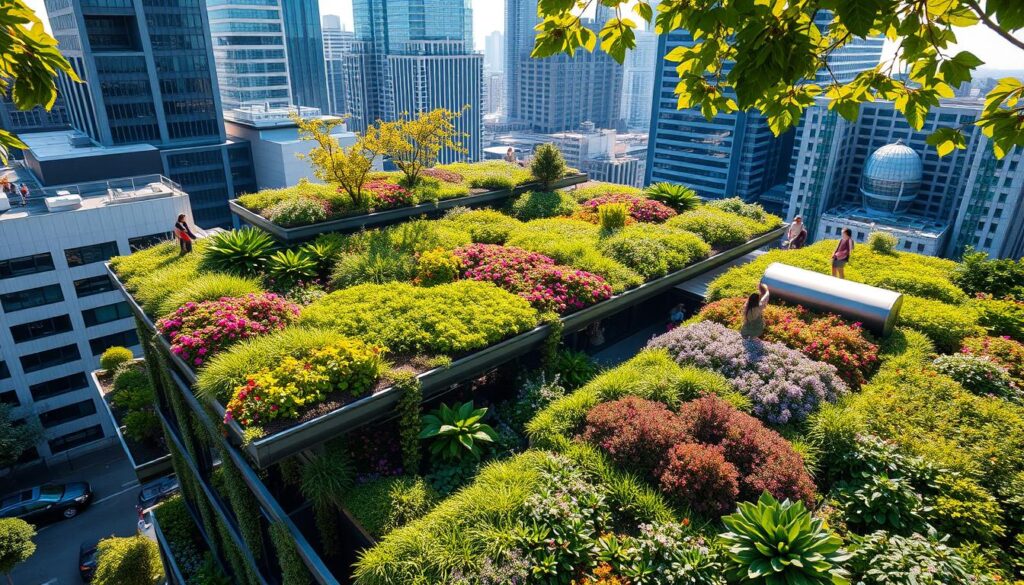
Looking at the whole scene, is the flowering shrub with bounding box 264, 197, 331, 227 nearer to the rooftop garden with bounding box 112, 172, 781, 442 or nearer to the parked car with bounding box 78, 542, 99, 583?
the rooftop garden with bounding box 112, 172, 781, 442

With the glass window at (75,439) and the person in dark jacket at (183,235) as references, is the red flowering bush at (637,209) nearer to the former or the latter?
the person in dark jacket at (183,235)

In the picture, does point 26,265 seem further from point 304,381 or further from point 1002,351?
point 1002,351

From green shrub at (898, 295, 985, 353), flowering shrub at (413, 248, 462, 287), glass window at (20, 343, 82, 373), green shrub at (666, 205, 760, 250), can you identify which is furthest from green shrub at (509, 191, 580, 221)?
glass window at (20, 343, 82, 373)

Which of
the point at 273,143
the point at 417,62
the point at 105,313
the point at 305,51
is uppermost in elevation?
the point at 305,51

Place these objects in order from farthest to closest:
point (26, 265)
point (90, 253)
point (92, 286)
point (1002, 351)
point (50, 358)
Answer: point (50, 358), point (92, 286), point (90, 253), point (26, 265), point (1002, 351)

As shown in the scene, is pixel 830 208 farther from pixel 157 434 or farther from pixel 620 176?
pixel 157 434

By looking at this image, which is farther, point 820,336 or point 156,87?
point 156,87

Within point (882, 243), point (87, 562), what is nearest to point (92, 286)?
point (87, 562)
